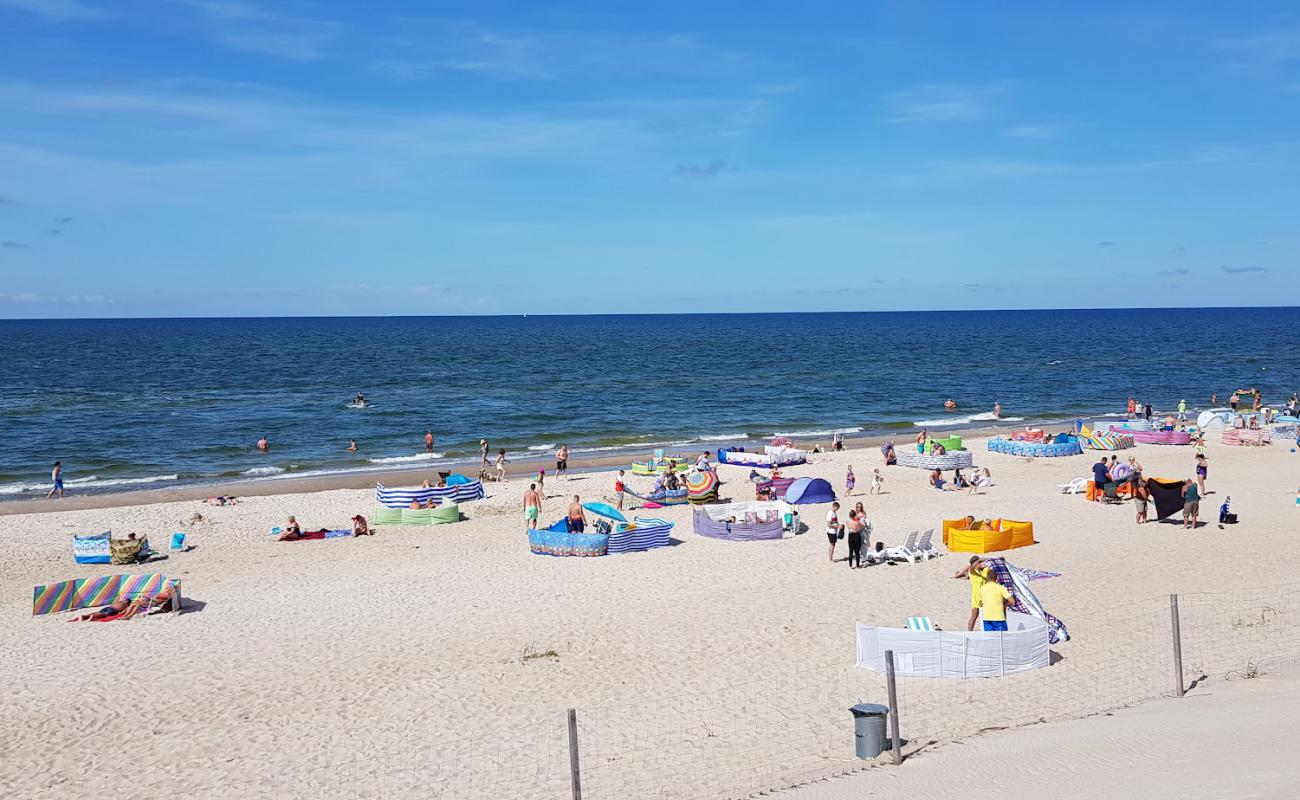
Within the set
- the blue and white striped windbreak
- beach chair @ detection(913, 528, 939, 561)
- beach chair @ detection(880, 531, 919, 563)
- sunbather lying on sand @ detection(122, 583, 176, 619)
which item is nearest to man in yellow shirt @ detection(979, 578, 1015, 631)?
beach chair @ detection(880, 531, 919, 563)

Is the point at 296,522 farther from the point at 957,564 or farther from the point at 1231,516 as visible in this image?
the point at 1231,516

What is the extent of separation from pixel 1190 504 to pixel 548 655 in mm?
14783

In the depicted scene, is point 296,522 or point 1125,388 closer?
point 296,522

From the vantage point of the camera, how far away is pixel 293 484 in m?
33.8

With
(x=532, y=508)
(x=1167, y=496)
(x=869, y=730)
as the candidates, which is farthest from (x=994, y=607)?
(x=532, y=508)

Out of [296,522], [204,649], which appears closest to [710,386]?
[296,522]

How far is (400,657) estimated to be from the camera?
14648 millimetres

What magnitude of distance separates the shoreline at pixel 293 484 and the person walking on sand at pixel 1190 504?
18580mm

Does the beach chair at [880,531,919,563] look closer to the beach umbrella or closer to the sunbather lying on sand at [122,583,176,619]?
the beach umbrella

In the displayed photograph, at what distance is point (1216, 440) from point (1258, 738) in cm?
3252

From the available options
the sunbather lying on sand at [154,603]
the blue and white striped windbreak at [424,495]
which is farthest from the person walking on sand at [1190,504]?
the sunbather lying on sand at [154,603]

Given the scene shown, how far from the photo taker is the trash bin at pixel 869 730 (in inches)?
401

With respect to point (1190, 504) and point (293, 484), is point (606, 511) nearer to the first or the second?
point (1190, 504)

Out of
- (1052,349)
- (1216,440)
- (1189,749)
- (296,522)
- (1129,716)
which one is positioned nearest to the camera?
(1189,749)
